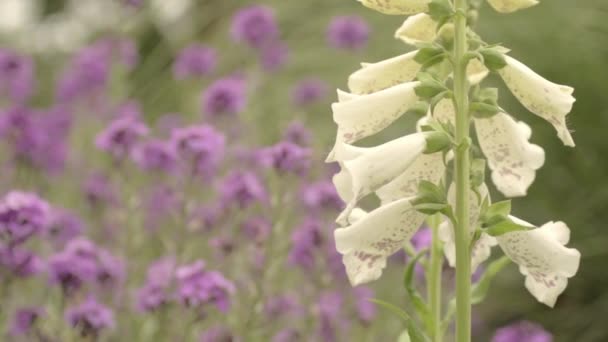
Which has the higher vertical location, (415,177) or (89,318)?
(415,177)

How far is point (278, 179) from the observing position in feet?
8.52

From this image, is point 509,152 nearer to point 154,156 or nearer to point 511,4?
point 511,4

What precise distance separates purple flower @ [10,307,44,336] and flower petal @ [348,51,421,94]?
3.91 feet

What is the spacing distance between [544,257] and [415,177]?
0.24m

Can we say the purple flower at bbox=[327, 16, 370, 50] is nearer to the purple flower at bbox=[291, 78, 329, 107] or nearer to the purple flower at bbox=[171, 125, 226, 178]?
the purple flower at bbox=[291, 78, 329, 107]

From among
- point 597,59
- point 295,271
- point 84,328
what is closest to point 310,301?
point 295,271

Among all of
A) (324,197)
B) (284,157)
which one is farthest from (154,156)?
(284,157)

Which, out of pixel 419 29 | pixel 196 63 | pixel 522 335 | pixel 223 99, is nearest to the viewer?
pixel 419 29

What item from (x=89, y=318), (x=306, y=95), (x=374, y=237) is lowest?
(x=306, y=95)

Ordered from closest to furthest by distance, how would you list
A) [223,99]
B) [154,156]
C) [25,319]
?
[25,319] < [154,156] < [223,99]

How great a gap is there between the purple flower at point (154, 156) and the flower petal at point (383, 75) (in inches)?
61.0

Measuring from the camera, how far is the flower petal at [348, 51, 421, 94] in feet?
5.05

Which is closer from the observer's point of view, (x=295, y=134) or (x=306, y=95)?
(x=295, y=134)

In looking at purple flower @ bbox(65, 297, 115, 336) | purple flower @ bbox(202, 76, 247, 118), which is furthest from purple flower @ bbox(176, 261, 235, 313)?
purple flower @ bbox(202, 76, 247, 118)
